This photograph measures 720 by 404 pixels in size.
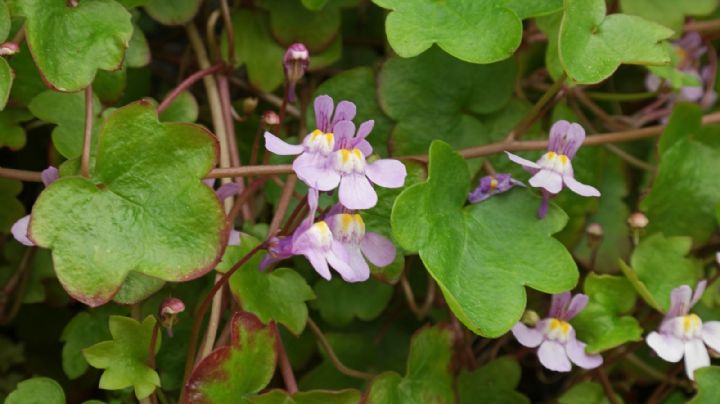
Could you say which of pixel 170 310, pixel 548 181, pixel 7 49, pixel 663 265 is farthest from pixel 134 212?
pixel 663 265

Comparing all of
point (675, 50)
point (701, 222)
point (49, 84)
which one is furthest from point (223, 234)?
point (675, 50)

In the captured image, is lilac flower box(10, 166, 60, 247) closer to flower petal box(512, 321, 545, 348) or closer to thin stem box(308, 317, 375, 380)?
thin stem box(308, 317, 375, 380)

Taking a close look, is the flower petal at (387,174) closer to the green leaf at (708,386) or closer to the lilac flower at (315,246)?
the lilac flower at (315,246)

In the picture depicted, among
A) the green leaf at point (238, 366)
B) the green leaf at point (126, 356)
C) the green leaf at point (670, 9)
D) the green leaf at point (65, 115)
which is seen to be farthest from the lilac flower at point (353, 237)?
the green leaf at point (670, 9)

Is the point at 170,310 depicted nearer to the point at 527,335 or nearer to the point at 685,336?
the point at 527,335

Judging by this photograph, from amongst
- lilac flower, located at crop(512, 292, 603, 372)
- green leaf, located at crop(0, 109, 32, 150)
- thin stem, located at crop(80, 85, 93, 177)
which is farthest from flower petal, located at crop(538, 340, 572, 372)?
green leaf, located at crop(0, 109, 32, 150)
